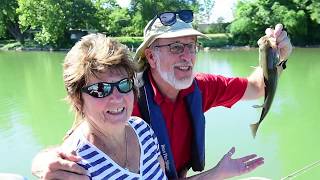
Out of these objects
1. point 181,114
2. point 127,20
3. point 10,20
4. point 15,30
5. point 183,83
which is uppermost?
point 183,83

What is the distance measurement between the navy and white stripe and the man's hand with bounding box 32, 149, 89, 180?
51 mm

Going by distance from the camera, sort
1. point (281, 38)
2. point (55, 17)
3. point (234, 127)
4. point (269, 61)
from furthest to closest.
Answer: point (55, 17) → point (234, 127) → point (269, 61) → point (281, 38)

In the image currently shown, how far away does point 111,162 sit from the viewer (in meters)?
1.86

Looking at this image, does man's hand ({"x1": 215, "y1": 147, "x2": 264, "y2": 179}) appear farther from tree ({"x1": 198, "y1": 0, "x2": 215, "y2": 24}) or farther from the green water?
tree ({"x1": 198, "y1": 0, "x2": 215, "y2": 24})

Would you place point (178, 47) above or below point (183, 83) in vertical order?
above

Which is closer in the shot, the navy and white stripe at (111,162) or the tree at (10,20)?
the navy and white stripe at (111,162)

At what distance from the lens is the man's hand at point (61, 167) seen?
5.44 ft

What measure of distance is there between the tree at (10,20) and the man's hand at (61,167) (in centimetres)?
4174

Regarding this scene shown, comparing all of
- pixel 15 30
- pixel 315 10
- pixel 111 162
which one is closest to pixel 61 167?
pixel 111 162

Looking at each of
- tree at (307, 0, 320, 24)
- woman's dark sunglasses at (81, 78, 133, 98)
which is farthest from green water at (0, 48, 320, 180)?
tree at (307, 0, 320, 24)

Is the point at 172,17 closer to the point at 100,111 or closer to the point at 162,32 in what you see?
the point at 162,32

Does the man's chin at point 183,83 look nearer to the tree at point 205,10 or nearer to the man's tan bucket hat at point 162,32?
the man's tan bucket hat at point 162,32

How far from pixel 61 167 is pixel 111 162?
0.26 m

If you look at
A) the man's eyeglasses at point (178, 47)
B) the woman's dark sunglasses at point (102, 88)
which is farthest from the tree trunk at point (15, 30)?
the woman's dark sunglasses at point (102, 88)
